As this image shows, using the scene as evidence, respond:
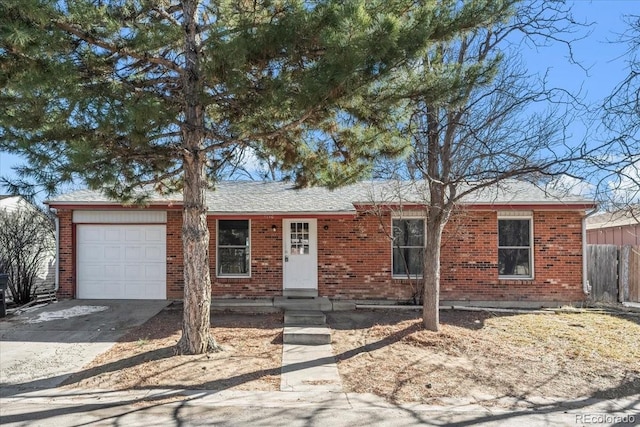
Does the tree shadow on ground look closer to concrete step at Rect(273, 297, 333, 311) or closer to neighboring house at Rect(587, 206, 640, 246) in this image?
concrete step at Rect(273, 297, 333, 311)

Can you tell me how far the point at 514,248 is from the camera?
11.4 meters

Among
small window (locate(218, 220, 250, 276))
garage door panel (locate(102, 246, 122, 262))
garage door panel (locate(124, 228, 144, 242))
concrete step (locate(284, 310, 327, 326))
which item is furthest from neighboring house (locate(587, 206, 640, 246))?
garage door panel (locate(102, 246, 122, 262))

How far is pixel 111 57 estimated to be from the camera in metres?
5.70

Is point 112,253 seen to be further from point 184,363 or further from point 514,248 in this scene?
point 514,248

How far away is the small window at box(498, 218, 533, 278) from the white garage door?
29.6 feet

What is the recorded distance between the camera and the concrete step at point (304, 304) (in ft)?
33.2

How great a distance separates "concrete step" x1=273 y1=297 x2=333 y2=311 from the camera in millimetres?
10130

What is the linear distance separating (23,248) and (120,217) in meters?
3.62

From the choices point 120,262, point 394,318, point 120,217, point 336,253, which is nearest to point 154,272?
point 120,262

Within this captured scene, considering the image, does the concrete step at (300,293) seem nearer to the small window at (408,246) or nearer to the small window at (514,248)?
the small window at (408,246)

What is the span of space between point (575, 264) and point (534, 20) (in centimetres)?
668

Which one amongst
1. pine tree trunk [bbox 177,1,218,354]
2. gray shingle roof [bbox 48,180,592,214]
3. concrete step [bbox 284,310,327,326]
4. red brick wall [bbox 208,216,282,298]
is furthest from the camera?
red brick wall [bbox 208,216,282,298]

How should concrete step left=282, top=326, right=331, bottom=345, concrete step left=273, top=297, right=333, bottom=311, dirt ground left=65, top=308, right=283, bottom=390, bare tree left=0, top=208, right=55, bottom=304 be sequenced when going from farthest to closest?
bare tree left=0, top=208, right=55, bottom=304, concrete step left=273, top=297, right=333, bottom=311, concrete step left=282, top=326, right=331, bottom=345, dirt ground left=65, top=308, right=283, bottom=390

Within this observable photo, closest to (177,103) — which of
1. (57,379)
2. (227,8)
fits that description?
(227,8)
